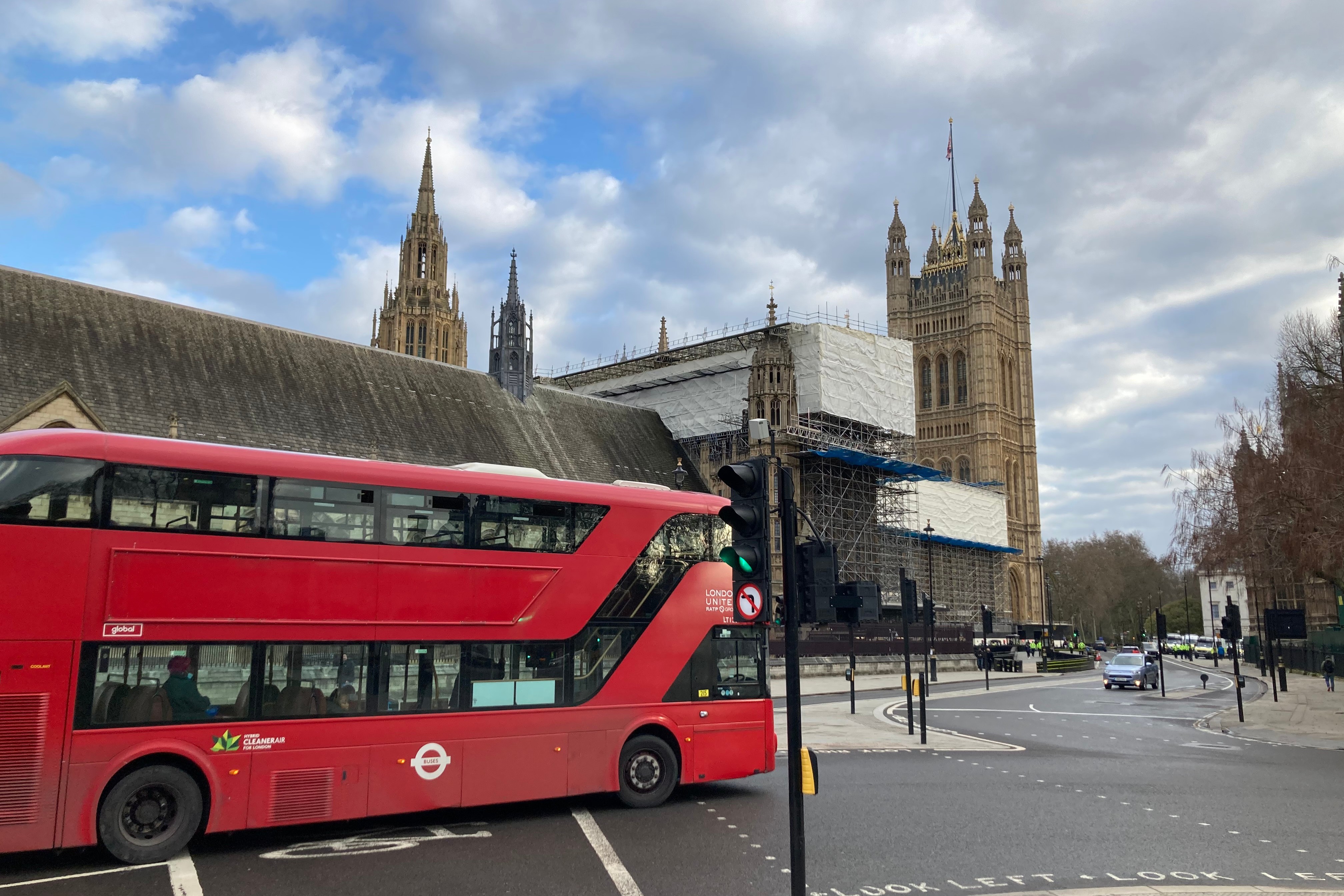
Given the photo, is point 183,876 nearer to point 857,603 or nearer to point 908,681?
point 857,603

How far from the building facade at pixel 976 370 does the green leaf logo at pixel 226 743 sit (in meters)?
110

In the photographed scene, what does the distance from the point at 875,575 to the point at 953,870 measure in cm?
4978

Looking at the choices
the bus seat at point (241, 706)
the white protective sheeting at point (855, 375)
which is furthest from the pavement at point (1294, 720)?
the white protective sheeting at point (855, 375)

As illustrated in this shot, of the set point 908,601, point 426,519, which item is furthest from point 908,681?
point 426,519

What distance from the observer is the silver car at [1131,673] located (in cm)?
3866

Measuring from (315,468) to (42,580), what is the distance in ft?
8.49

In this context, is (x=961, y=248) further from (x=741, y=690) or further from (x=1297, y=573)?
(x=741, y=690)

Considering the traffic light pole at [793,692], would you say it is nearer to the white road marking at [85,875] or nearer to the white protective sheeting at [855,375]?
the white road marking at [85,875]

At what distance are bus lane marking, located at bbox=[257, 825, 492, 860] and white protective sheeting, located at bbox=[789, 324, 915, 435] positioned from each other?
4574 centimetres

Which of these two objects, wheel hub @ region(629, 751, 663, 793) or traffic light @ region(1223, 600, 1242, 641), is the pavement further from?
wheel hub @ region(629, 751, 663, 793)

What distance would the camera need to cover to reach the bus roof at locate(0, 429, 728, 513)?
29.6 feet

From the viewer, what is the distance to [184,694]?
9.22m

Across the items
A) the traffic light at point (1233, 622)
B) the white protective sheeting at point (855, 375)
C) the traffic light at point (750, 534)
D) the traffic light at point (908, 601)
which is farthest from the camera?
the white protective sheeting at point (855, 375)

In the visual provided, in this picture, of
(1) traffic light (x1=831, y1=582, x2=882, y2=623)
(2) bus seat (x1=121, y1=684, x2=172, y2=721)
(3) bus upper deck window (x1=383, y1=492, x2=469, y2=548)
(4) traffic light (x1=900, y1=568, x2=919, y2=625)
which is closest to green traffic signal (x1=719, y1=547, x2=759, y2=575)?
(1) traffic light (x1=831, y1=582, x2=882, y2=623)
